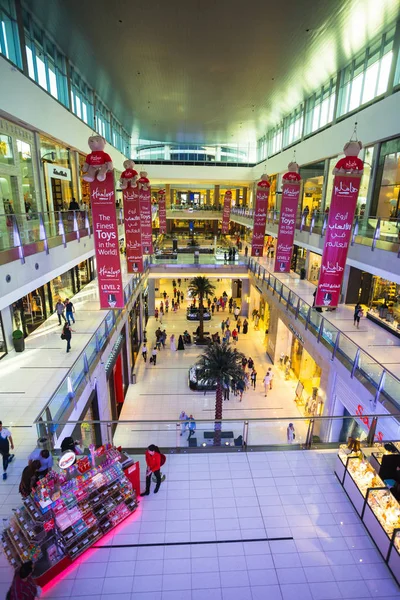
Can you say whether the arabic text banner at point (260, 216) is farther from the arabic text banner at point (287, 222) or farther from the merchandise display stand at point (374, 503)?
the merchandise display stand at point (374, 503)

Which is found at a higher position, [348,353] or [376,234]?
[376,234]

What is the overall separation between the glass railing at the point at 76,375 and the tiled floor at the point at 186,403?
134cm

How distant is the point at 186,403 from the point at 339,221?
9.99m

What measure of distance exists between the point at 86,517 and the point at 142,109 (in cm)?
2564

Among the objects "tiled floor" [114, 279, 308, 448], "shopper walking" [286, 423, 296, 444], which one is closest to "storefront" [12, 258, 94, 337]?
"tiled floor" [114, 279, 308, 448]

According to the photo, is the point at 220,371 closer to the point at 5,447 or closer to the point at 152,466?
the point at 152,466

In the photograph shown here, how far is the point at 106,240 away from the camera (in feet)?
32.5

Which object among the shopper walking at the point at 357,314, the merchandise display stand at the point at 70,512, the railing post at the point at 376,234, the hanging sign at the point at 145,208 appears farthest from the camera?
the hanging sign at the point at 145,208

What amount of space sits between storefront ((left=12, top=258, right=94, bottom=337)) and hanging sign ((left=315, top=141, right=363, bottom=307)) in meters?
9.85

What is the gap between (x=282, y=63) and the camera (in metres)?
15.7

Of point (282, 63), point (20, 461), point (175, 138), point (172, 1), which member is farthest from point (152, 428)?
point (175, 138)

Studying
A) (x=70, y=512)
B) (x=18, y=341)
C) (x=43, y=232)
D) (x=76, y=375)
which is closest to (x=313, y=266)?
(x=43, y=232)

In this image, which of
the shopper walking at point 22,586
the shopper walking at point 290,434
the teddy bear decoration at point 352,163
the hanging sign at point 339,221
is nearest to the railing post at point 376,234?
the hanging sign at point 339,221

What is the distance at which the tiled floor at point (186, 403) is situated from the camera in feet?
22.0
